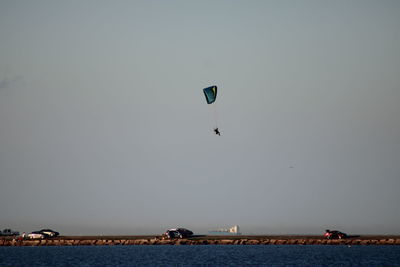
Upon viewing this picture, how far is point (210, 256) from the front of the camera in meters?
100

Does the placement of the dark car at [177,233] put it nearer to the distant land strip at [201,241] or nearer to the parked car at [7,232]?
the distant land strip at [201,241]

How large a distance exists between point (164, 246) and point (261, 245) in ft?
66.0

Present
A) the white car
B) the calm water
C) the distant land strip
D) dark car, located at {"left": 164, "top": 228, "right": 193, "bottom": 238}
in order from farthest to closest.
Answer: the white car < dark car, located at {"left": 164, "top": 228, "right": 193, "bottom": 238} < the distant land strip < the calm water

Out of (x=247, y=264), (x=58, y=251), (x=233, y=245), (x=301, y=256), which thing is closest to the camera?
(x=247, y=264)

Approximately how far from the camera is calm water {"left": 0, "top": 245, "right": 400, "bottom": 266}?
297ft

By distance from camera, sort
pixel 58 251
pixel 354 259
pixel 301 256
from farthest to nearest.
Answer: pixel 58 251
pixel 301 256
pixel 354 259

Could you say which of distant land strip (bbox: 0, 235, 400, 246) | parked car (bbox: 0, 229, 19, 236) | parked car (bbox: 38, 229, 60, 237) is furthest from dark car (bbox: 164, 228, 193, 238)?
parked car (bbox: 0, 229, 19, 236)

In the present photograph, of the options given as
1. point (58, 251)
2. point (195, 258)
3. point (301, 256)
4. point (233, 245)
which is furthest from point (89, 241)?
point (301, 256)

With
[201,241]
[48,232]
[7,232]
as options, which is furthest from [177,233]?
[7,232]

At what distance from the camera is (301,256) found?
99.6 meters

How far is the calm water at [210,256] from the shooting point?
90.6 meters

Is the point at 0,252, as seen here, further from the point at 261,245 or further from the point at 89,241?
the point at 261,245

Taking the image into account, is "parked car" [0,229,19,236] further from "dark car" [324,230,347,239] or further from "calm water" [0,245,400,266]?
"dark car" [324,230,347,239]

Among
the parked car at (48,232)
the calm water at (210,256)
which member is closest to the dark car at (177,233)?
the calm water at (210,256)
